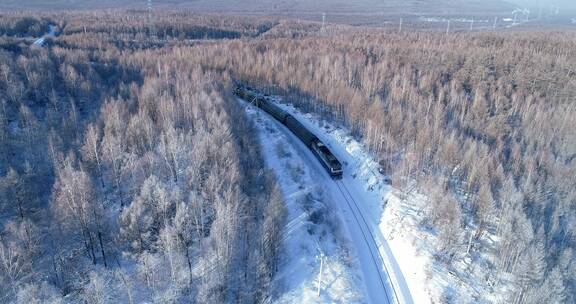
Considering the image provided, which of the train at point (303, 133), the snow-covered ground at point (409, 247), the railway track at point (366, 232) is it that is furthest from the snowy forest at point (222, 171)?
the train at point (303, 133)

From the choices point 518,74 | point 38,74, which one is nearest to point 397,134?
point 518,74

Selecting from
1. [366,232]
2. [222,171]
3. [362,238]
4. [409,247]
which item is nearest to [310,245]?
[362,238]

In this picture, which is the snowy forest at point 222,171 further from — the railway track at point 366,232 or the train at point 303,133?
the train at point 303,133

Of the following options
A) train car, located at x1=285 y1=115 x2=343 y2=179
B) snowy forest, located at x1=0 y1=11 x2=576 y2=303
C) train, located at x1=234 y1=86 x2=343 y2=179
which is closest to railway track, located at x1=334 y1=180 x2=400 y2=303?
train car, located at x1=285 y1=115 x2=343 y2=179

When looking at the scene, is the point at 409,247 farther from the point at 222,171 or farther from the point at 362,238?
the point at 222,171

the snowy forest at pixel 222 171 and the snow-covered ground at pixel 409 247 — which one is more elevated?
the snowy forest at pixel 222 171

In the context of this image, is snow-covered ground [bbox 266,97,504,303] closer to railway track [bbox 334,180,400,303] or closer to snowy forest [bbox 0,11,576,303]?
railway track [bbox 334,180,400,303]
